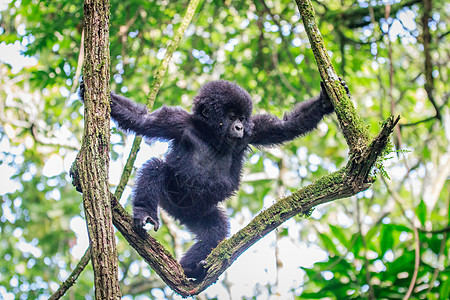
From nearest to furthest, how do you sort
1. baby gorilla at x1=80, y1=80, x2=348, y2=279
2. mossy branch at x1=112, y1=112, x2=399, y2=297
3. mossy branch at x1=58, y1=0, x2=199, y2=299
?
mossy branch at x1=112, y1=112, x2=399, y2=297
mossy branch at x1=58, y1=0, x2=199, y2=299
baby gorilla at x1=80, y1=80, x2=348, y2=279

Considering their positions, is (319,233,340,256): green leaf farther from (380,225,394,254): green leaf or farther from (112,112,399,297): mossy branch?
(112,112,399,297): mossy branch

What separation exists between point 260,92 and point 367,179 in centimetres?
519

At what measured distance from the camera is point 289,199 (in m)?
3.64

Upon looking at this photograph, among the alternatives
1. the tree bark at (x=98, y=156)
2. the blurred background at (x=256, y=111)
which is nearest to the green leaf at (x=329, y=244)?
the blurred background at (x=256, y=111)

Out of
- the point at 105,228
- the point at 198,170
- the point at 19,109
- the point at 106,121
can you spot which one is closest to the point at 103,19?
the point at 106,121

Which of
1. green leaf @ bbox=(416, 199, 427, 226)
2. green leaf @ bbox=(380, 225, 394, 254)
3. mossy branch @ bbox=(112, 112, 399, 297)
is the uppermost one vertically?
green leaf @ bbox=(416, 199, 427, 226)

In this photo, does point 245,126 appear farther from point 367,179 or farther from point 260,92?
point 260,92

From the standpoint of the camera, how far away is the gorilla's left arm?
4707 mm

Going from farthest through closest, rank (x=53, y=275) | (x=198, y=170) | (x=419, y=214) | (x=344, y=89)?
(x=53, y=275) < (x=419, y=214) < (x=198, y=170) < (x=344, y=89)

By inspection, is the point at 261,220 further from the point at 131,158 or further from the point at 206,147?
the point at 131,158

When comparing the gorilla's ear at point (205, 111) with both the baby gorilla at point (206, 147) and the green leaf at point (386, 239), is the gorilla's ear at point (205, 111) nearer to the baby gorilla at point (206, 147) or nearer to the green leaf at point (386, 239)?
the baby gorilla at point (206, 147)

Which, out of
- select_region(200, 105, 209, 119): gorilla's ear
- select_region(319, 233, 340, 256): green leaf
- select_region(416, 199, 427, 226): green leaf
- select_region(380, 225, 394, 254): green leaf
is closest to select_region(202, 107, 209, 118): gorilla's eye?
select_region(200, 105, 209, 119): gorilla's ear

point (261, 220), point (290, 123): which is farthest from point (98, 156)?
point (290, 123)

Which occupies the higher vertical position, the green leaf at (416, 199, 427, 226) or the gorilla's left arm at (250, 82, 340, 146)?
the gorilla's left arm at (250, 82, 340, 146)
